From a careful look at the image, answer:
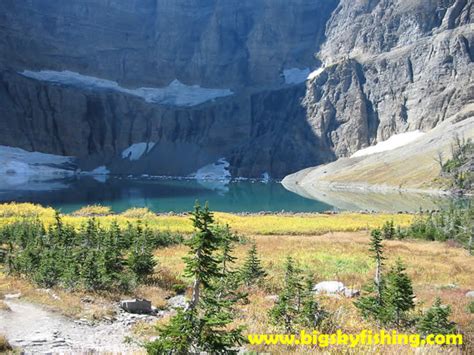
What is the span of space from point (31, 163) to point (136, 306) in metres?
186

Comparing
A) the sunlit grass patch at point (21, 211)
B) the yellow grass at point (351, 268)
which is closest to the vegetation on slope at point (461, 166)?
the yellow grass at point (351, 268)

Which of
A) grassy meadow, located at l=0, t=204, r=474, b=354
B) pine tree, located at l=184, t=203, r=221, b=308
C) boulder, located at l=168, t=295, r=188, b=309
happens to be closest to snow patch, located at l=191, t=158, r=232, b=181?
grassy meadow, located at l=0, t=204, r=474, b=354

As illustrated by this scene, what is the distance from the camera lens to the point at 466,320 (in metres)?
13.7

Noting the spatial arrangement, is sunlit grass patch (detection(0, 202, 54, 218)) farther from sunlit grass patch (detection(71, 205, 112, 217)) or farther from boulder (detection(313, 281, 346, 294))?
boulder (detection(313, 281, 346, 294))

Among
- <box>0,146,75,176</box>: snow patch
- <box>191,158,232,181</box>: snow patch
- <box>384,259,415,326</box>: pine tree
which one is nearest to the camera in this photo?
<box>384,259,415,326</box>: pine tree

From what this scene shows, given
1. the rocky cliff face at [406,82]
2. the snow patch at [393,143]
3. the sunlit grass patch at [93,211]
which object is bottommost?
the sunlit grass patch at [93,211]

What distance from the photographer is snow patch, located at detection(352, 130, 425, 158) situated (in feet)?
534

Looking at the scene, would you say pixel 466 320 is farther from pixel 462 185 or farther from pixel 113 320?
pixel 462 185

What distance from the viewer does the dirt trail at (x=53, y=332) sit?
423 inches

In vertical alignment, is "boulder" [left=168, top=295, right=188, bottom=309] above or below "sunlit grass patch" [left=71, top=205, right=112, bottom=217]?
above

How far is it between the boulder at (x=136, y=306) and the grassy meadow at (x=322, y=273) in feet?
1.61

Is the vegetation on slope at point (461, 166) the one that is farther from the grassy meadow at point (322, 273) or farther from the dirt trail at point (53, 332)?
the dirt trail at point (53, 332)

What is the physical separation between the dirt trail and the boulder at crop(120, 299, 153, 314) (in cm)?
150

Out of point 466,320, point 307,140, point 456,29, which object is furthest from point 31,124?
point 466,320
